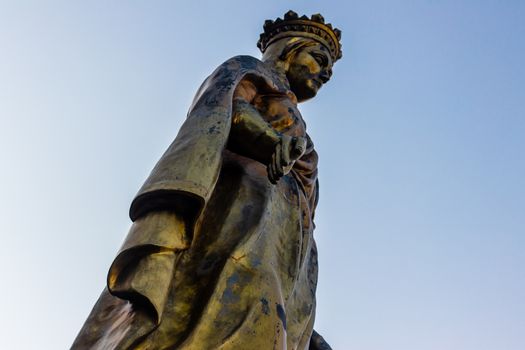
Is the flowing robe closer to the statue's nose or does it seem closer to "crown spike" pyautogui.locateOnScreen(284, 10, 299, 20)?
the statue's nose

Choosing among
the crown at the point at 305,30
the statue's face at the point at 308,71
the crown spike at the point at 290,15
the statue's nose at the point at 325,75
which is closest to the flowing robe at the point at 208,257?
the statue's face at the point at 308,71

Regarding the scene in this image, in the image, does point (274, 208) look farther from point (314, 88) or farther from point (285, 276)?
point (314, 88)

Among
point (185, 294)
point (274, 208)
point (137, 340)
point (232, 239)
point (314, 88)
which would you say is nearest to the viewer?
point (137, 340)

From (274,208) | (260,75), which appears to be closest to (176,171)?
(274,208)

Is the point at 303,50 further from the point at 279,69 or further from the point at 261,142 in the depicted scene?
the point at 261,142

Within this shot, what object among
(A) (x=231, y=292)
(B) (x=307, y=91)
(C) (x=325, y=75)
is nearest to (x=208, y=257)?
(A) (x=231, y=292)

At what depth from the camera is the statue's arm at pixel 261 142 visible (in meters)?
4.05

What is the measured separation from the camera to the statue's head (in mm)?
5848

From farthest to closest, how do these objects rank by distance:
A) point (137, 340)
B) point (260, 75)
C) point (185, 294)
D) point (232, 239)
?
point (260, 75) → point (232, 239) → point (185, 294) → point (137, 340)

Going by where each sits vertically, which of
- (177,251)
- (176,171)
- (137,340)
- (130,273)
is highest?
(176,171)

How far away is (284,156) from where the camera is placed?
13.3ft

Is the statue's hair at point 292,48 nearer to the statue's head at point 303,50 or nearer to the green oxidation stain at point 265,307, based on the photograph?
the statue's head at point 303,50

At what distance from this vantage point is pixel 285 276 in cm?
422

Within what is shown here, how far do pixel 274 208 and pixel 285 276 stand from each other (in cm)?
44
